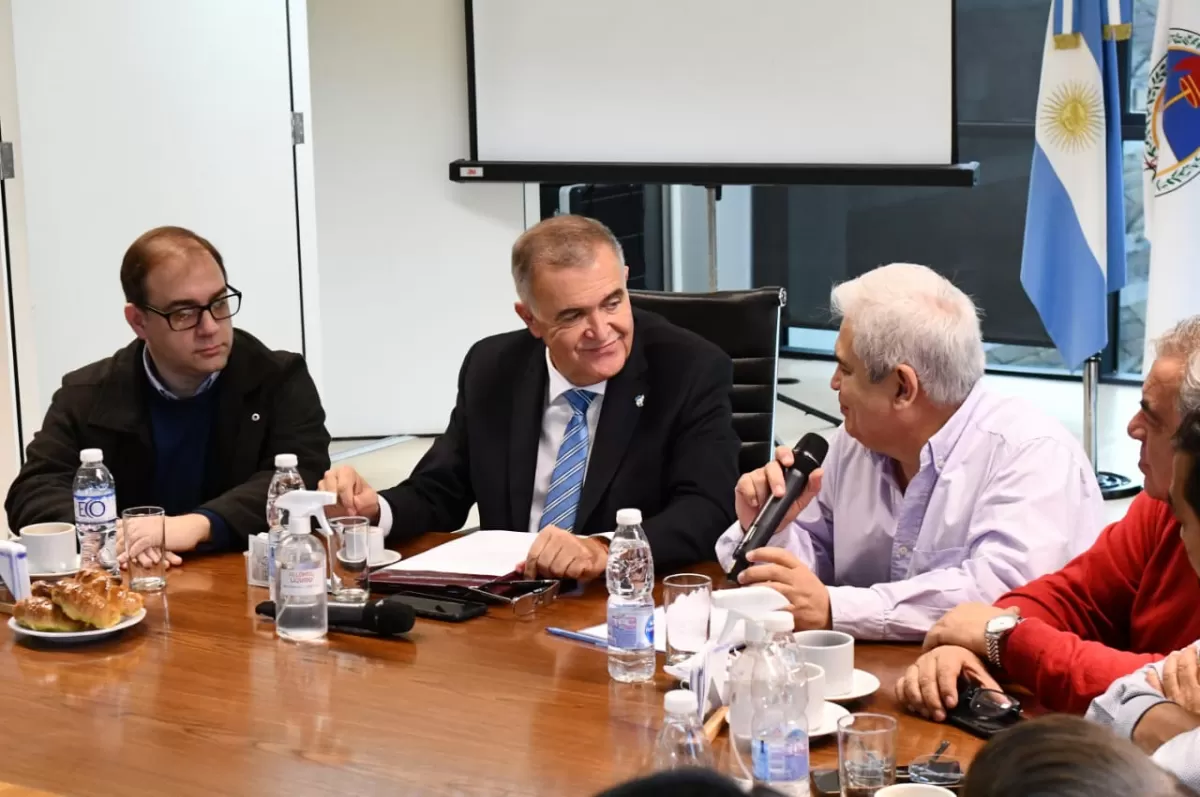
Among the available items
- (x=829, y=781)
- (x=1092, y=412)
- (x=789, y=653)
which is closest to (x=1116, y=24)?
(x=1092, y=412)

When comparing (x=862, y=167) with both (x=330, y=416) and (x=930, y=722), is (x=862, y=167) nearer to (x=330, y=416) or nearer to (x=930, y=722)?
(x=330, y=416)

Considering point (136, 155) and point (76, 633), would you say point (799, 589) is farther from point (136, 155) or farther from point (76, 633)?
point (136, 155)

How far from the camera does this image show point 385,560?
2.59m

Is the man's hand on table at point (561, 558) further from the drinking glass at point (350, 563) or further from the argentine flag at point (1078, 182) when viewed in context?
the argentine flag at point (1078, 182)

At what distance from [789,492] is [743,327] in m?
1.08

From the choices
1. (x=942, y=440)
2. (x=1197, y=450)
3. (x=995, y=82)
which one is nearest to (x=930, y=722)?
(x=1197, y=450)

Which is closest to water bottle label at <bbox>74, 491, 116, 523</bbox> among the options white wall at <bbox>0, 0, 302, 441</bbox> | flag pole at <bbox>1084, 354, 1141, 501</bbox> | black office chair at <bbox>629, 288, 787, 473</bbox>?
black office chair at <bbox>629, 288, 787, 473</bbox>

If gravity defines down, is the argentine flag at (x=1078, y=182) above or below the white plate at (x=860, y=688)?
above

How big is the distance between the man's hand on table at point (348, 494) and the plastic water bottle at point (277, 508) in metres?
0.06

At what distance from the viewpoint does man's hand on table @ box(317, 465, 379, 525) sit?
8.64 ft

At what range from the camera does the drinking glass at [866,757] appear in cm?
159

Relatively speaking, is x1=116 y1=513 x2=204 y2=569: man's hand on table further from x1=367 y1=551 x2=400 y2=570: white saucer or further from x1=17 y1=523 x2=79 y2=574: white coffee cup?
x1=367 y1=551 x2=400 y2=570: white saucer

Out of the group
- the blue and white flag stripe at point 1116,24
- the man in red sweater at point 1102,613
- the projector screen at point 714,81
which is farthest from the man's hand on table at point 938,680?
the projector screen at point 714,81

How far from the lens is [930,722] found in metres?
1.82
